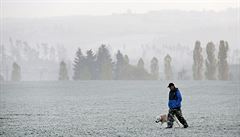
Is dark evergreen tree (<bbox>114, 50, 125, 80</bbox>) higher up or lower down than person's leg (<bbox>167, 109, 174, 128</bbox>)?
higher up

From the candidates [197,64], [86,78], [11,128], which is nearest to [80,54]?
[86,78]

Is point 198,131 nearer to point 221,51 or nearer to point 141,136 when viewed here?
point 141,136

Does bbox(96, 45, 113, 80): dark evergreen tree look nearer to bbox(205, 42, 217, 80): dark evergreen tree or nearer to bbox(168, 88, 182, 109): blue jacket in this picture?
bbox(205, 42, 217, 80): dark evergreen tree

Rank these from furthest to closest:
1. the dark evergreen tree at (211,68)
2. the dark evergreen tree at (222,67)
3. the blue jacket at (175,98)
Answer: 1. the dark evergreen tree at (211,68)
2. the dark evergreen tree at (222,67)
3. the blue jacket at (175,98)

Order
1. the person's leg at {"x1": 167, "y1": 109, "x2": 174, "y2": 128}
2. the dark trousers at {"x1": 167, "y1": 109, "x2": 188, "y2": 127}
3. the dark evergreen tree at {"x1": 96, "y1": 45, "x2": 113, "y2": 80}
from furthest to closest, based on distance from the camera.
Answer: the dark evergreen tree at {"x1": 96, "y1": 45, "x2": 113, "y2": 80}
the person's leg at {"x1": 167, "y1": 109, "x2": 174, "y2": 128}
the dark trousers at {"x1": 167, "y1": 109, "x2": 188, "y2": 127}

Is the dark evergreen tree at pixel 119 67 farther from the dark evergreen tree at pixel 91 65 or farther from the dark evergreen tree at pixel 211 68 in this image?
the dark evergreen tree at pixel 211 68

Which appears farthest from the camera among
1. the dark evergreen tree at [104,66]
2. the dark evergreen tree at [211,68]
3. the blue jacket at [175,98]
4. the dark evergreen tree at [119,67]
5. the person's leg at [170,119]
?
the dark evergreen tree at [119,67]

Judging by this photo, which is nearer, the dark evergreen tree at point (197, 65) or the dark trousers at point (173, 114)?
the dark trousers at point (173, 114)

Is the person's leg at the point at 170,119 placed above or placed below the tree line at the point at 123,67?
below

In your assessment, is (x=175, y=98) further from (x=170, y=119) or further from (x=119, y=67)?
(x=119, y=67)

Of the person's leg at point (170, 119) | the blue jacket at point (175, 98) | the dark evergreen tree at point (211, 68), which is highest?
the dark evergreen tree at point (211, 68)

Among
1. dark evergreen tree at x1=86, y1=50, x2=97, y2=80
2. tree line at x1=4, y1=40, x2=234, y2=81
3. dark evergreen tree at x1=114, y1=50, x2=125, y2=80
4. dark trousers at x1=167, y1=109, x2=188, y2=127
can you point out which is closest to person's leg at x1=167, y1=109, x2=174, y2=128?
dark trousers at x1=167, y1=109, x2=188, y2=127

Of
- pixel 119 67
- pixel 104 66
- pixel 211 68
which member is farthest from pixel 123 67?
pixel 211 68

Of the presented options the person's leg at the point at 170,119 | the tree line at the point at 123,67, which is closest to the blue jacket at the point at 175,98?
the person's leg at the point at 170,119
